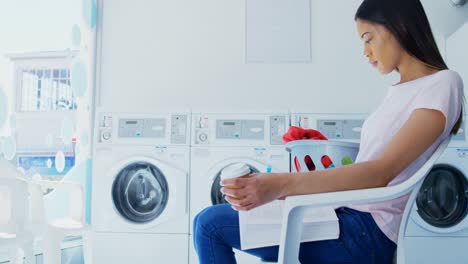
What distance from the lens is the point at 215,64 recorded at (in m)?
3.22

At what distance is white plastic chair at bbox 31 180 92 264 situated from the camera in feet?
6.24

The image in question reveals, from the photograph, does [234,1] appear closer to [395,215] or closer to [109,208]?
[109,208]

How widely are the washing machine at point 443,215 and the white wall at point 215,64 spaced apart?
83 centimetres

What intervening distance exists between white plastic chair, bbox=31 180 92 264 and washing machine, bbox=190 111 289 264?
2.03 feet

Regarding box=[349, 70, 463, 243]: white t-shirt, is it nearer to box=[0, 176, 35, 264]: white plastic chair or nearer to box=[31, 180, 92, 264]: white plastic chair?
box=[0, 176, 35, 264]: white plastic chair

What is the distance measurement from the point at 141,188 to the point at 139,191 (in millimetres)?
22

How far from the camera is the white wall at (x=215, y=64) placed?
3.13 meters

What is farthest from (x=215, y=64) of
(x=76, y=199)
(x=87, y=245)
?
(x=87, y=245)

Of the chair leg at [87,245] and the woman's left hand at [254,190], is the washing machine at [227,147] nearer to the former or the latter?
the chair leg at [87,245]

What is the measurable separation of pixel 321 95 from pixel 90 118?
1801 mm

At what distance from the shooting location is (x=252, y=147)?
246 cm

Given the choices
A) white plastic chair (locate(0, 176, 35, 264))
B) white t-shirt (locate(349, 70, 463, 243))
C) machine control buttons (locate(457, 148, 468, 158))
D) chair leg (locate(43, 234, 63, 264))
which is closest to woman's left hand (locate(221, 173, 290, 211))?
white t-shirt (locate(349, 70, 463, 243))

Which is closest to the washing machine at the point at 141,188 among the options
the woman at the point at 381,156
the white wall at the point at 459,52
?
the woman at the point at 381,156

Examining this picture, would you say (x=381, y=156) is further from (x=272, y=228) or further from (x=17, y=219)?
(x=17, y=219)
